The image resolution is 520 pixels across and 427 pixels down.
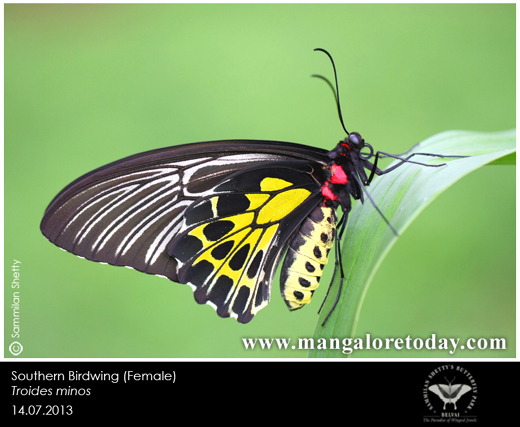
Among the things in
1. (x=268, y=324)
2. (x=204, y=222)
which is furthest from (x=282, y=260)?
(x=268, y=324)

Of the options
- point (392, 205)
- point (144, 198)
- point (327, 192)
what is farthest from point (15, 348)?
point (392, 205)

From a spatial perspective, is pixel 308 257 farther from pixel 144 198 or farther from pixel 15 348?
pixel 15 348
